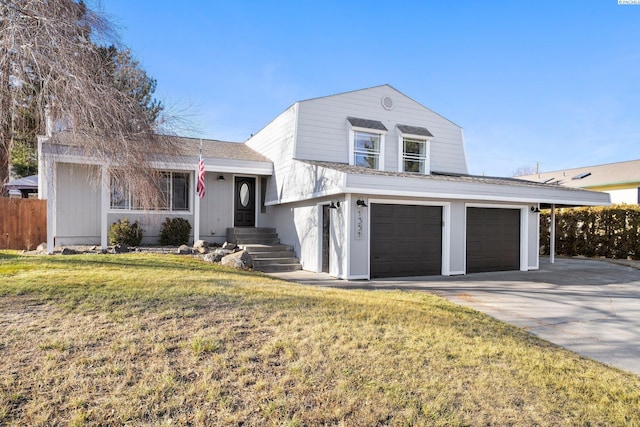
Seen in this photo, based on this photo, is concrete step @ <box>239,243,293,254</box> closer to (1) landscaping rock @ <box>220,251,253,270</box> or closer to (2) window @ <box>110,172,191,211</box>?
(1) landscaping rock @ <box>220,251,253,270</box>

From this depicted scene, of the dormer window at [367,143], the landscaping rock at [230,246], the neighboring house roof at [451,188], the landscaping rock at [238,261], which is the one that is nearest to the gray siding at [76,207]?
the landscaping rock at [230,246]

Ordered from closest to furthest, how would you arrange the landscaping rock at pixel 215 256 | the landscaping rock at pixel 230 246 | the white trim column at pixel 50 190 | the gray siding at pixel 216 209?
the white trim column at pixel 50 190, the landscaping rock at pixel 215 256, the landscaping rock at pixel 230 246, the gray siding at pixel 216 209

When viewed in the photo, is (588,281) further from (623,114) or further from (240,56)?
(623,114)

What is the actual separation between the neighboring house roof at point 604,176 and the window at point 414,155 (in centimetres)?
1302

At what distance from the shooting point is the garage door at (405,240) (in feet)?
34.2

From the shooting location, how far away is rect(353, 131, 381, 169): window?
12.9 meters

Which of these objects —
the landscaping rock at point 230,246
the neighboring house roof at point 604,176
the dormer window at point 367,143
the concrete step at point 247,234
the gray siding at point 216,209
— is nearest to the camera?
the landscaping rock at point 230,246

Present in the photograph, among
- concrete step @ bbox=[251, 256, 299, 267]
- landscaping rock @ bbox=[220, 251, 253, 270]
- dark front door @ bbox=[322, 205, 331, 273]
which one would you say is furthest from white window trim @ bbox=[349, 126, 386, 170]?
landscaping rock @ bbox=[220, 251, 253, 270]

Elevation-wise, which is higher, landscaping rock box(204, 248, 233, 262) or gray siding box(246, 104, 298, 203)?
gray siding box(246, 104, 298, 203)

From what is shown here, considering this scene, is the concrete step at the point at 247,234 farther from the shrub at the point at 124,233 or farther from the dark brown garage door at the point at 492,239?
the dark brown garage door at the point at 492,239

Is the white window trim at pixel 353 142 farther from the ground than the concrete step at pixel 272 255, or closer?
farther from the ground

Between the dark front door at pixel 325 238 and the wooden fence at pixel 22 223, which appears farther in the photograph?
the wooden fence at pixel 22 223

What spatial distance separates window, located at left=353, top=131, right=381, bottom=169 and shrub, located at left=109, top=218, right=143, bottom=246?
24.7 feet

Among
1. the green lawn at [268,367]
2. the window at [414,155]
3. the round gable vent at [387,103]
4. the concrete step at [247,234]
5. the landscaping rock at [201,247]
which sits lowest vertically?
the green lawn at [268,367]
